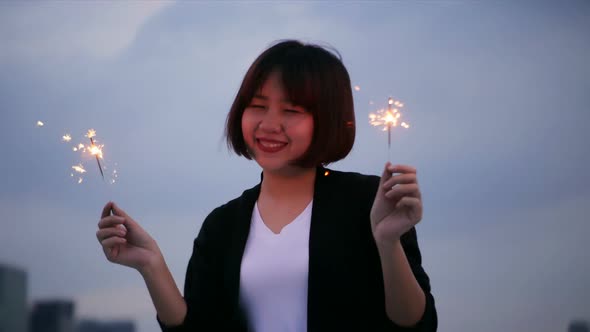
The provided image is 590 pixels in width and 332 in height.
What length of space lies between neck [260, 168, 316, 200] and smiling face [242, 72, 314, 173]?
114 mm

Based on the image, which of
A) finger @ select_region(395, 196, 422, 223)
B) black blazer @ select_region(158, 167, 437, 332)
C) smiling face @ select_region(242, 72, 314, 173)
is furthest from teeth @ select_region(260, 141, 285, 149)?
finger @ select_region(395, 196, 422, 223)

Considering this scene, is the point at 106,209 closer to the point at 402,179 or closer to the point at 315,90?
the point at 315,90

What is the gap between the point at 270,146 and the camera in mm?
2303

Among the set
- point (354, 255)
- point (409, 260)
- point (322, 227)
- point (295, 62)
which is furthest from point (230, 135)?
point (409, 260)

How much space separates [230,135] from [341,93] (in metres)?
0.61

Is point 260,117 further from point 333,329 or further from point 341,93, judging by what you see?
point 333,329

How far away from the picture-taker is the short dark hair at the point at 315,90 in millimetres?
2250

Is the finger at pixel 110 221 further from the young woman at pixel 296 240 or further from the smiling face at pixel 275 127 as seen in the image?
the smiling face at pixel 275 127

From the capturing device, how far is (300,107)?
2258 millimetres

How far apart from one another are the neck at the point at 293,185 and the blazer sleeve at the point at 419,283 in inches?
19.9

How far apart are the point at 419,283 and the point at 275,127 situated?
0.89 meters

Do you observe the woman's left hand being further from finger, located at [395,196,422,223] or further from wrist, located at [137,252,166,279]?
wrist, located at [137,252,166,279]

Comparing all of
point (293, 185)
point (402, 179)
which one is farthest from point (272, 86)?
point (402, 179)

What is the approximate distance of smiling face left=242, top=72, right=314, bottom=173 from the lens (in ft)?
7.38
